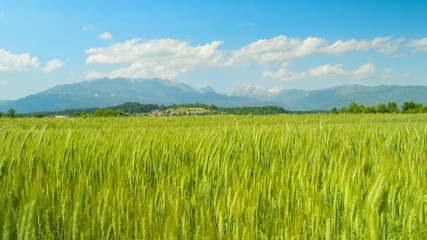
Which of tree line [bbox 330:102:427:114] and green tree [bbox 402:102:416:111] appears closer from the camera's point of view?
tree line [bbox 330:102:427:114]

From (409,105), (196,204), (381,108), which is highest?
(409,105)

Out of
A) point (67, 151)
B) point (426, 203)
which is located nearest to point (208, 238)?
point (426, 203)

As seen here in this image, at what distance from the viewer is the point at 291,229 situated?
1.14 meters

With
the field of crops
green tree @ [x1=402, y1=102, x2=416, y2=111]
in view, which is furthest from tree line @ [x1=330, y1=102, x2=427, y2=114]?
the field of crops

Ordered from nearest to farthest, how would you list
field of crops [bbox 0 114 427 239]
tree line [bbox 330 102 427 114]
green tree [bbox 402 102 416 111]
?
field of crops [bbox 0 114 427 239] → tree line [bbox 330 102 427 114] → green tree [bbox 402 102 416 111]

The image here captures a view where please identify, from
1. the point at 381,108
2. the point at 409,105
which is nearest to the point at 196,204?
the point at 409,105

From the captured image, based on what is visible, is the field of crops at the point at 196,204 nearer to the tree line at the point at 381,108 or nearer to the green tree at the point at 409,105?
the tree line at the point at 381,108

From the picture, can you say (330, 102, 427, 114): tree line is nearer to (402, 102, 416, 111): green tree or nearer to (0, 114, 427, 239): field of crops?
(402, 102, 416, 111): green tree

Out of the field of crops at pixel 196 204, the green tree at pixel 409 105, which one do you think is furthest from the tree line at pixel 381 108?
the field of crops at pixel 196 204

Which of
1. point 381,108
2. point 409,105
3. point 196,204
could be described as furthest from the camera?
point 381,108

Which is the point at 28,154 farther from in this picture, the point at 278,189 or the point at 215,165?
the point at 278,189

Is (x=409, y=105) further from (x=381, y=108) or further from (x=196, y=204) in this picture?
(x=196, y=204)

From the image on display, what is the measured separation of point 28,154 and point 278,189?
1.85 metres

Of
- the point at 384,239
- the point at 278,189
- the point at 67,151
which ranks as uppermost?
the point at 67,151
